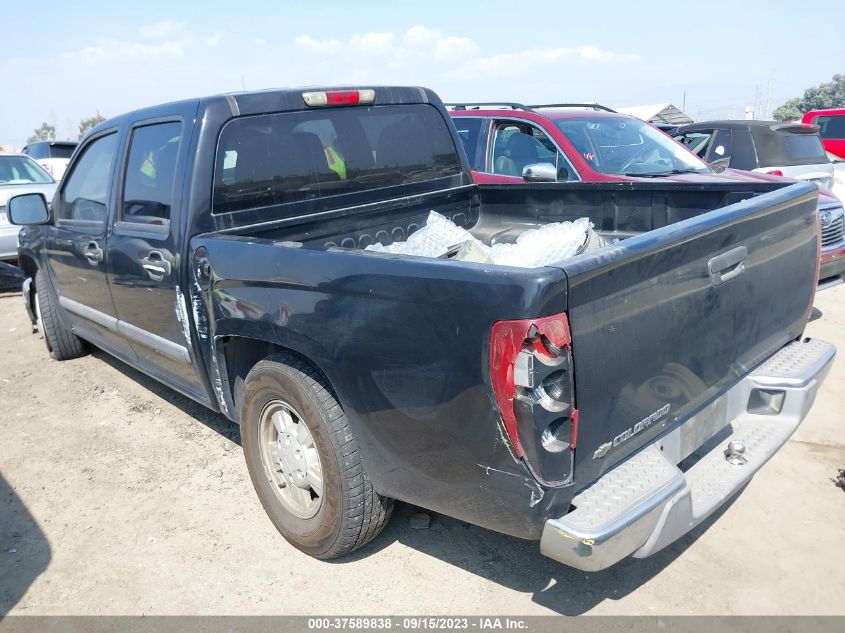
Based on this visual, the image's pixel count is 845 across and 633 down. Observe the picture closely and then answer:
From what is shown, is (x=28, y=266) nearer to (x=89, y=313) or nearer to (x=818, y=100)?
(x=89, y=313)

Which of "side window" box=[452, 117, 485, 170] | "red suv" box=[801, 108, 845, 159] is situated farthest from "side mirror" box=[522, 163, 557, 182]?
"red suv" box=[801, 108, 845, 159]

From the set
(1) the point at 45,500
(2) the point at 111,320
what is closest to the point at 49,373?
(2) the point at 111,320

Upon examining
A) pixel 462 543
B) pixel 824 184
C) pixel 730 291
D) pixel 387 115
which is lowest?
pixel 462 543

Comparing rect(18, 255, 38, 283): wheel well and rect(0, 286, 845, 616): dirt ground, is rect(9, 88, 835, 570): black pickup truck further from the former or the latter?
rect(18, 255, 38, 283): wheel well

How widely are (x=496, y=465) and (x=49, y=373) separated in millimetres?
4864

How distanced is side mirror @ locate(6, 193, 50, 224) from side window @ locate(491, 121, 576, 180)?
404 cm

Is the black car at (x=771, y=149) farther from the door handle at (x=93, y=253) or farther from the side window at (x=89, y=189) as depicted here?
the door handle at (x=93, y=253)

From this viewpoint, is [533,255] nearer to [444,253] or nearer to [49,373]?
[444,253]

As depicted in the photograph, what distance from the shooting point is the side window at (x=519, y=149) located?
666cm

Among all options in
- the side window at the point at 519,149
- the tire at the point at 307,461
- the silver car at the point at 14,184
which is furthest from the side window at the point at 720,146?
the silver car at the point at 14,184

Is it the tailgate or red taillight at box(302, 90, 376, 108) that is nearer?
the tailgate

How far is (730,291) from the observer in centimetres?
267

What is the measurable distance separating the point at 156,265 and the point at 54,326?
2.68 meters

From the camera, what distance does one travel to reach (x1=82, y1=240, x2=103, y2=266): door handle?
4.17 m
